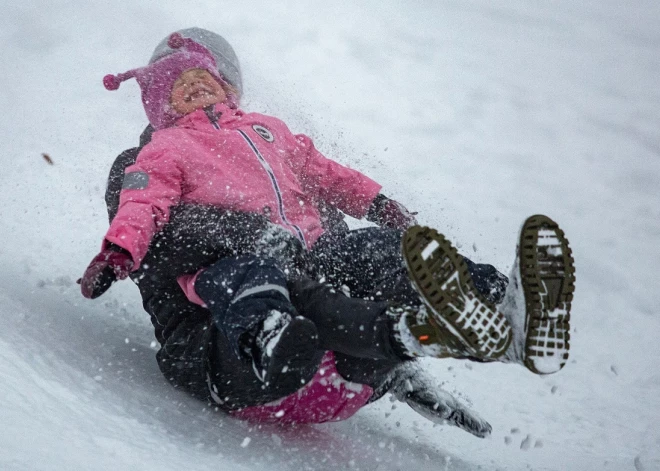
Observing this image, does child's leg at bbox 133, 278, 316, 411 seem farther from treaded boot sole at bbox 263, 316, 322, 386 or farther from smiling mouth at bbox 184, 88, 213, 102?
smiling mouth at bbox 184, 88, 213, 102

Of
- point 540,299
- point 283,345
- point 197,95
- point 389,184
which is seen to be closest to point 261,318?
point 283,345

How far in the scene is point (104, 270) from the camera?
1.62m

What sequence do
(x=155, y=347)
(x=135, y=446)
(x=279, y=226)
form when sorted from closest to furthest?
1. (x=135, y=446)
2. (x=279, y=226)
3. (x=155, y=347)

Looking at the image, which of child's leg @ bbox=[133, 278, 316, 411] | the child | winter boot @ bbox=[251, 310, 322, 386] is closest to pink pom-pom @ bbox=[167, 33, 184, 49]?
the child

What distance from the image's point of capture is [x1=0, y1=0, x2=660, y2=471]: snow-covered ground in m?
1.68

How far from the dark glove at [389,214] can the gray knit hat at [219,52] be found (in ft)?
2.64

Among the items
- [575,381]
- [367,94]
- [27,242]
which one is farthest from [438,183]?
[27,242]

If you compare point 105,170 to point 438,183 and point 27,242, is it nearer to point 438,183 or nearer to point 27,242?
point 27,242

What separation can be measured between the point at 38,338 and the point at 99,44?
10.1 ft

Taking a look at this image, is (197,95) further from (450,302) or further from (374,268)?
(450,302)

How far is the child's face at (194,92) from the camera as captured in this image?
2371 mm

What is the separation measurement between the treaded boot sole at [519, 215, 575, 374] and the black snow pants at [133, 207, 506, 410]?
1.17 feet

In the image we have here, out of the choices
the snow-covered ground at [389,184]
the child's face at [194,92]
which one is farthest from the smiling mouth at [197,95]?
the snow-covered ground at [389,184]

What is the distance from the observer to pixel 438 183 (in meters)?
3.61
